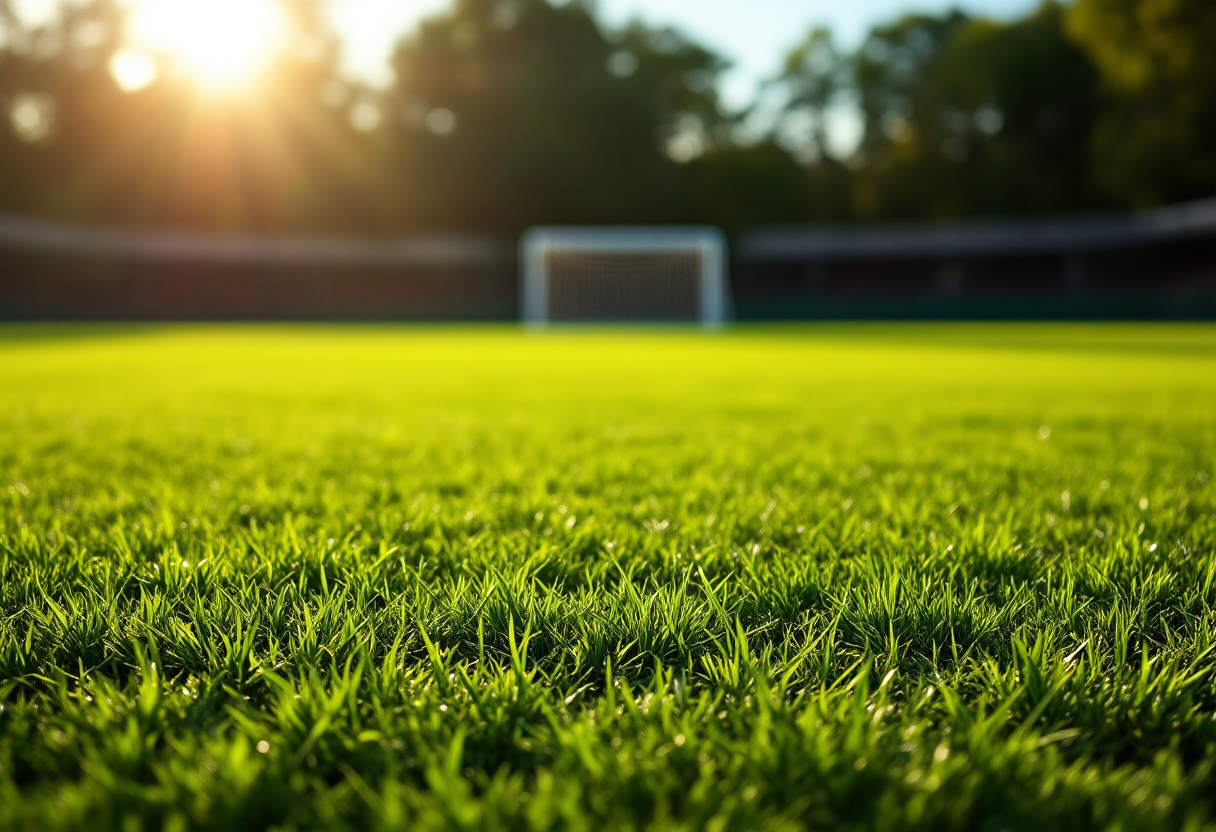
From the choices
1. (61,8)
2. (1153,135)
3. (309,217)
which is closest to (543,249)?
(309,217)

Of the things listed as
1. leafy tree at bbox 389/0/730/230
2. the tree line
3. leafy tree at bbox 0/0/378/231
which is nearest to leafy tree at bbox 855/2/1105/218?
the tree line

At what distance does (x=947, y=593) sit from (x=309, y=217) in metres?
50.0

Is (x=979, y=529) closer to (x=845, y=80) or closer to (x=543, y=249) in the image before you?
(x=543, y=249)

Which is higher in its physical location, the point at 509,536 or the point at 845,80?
the point at 845,80

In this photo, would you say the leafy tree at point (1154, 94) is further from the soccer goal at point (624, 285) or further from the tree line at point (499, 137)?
the soccer goal at point (624, 285)

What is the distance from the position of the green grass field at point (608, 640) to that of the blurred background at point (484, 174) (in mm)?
40977

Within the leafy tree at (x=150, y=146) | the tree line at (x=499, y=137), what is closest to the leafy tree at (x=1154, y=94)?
the tree line at (x=499, y=137)

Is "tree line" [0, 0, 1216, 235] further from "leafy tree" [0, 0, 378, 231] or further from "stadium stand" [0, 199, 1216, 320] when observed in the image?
"stadium stand" [0, 199, 1216, 320]

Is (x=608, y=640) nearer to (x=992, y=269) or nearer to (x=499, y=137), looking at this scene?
(x=499, y=137)

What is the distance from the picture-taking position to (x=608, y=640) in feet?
5.51

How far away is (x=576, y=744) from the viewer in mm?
1259

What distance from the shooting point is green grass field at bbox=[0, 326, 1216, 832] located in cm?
116

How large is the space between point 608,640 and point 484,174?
4735cm

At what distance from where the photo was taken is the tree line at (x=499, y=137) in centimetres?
4534
